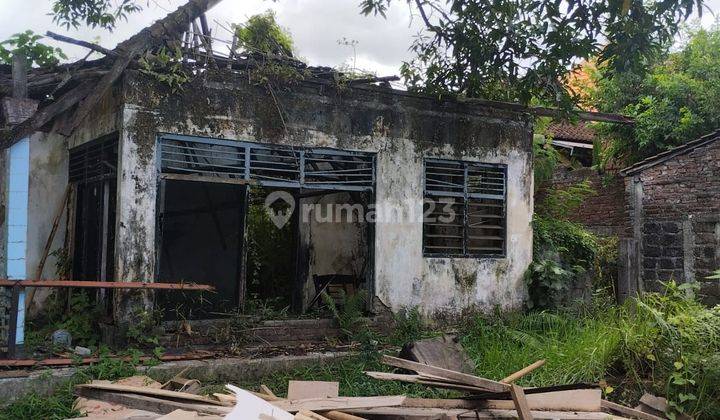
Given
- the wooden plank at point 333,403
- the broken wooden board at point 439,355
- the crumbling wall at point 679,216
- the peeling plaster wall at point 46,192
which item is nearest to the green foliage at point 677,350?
the broken wooden board at point 439,355

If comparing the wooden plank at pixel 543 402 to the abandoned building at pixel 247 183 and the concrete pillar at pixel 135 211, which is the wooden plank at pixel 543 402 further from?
the concrete pillar at pixel 135 211

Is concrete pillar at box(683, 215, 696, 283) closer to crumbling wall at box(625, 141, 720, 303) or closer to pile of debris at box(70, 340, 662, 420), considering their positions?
crumbling wall at box(625, 141, 720, 303)

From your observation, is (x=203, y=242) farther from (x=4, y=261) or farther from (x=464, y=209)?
(x=464, y=209)

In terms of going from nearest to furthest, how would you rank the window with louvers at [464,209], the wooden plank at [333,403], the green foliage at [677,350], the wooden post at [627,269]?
1. the wooden plank at [333,403]
2. the green foliage at [677,350]
3. the window with louvers at [464,209]
4. the wooden post at [627,269]

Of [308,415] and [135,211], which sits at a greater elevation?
[135,211]

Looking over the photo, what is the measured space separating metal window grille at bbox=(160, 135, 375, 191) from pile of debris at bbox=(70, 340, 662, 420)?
278 centimetres

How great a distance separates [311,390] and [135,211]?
2808 millimetres

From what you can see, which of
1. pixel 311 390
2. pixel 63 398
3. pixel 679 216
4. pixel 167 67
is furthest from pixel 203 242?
pixel 679 216

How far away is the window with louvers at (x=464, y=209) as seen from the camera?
8305 mm

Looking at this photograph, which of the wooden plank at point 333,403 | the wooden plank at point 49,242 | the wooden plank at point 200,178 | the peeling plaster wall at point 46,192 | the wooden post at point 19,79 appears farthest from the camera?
the peeling plaster wall at point 46,192

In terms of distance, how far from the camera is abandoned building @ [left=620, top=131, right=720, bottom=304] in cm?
925

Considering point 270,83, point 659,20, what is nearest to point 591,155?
point 659,20

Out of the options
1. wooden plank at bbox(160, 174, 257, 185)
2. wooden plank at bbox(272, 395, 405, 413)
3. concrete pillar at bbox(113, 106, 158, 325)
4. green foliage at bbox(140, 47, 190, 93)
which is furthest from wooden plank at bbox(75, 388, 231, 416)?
green foliage at bbox(140, 47, 190, 93)

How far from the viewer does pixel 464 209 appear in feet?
27.6
